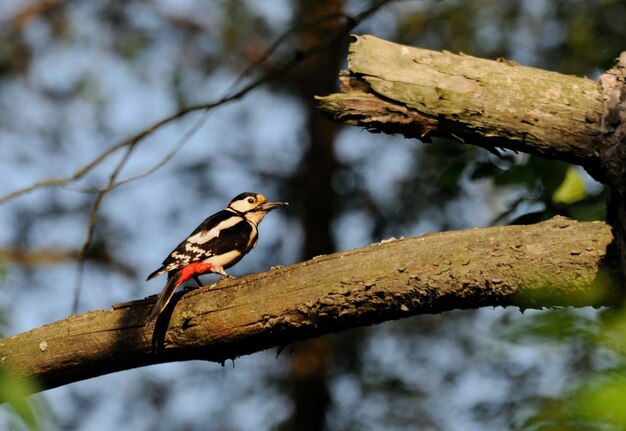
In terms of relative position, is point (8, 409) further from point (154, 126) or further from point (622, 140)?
point (154, 126)

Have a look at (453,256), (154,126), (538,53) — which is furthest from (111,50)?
(453,256)

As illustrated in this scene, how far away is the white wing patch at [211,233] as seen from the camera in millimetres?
4695

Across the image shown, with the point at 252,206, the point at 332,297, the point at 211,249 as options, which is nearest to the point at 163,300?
the point at 332,297

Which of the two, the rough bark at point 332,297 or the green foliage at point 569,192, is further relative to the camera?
the green foliage at point 569,192

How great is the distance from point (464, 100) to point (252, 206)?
3.66 meters

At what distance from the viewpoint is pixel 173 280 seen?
3.90 meters

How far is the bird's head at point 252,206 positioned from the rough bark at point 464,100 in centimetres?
345

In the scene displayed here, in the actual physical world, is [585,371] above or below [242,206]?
below

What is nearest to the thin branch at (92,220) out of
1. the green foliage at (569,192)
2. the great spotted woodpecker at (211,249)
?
the great spotted woodpecker at (211,249)

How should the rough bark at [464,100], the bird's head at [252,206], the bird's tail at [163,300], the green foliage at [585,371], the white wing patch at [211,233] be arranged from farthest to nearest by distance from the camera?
the bird's head at [252,206] < the white wing patch at [211,233] < the bird's tail at [163,300] < the rough bark at [464,100] < the green foliage at [585,371]

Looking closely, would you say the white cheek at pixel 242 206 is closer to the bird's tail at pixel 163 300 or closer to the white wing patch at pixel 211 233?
the white wing patch at pixel 211 233

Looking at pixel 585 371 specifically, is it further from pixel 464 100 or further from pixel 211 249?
pixel 211 249

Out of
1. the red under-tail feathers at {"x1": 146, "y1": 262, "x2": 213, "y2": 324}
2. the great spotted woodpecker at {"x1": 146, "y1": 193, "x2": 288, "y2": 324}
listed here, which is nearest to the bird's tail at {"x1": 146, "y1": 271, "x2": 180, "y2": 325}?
the red under-tail feathers at {"x1": 146, "y1": 262, "x2": 213, "y2": 324}

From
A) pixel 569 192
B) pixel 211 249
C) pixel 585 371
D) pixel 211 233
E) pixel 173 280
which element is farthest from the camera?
pixel 211 233
